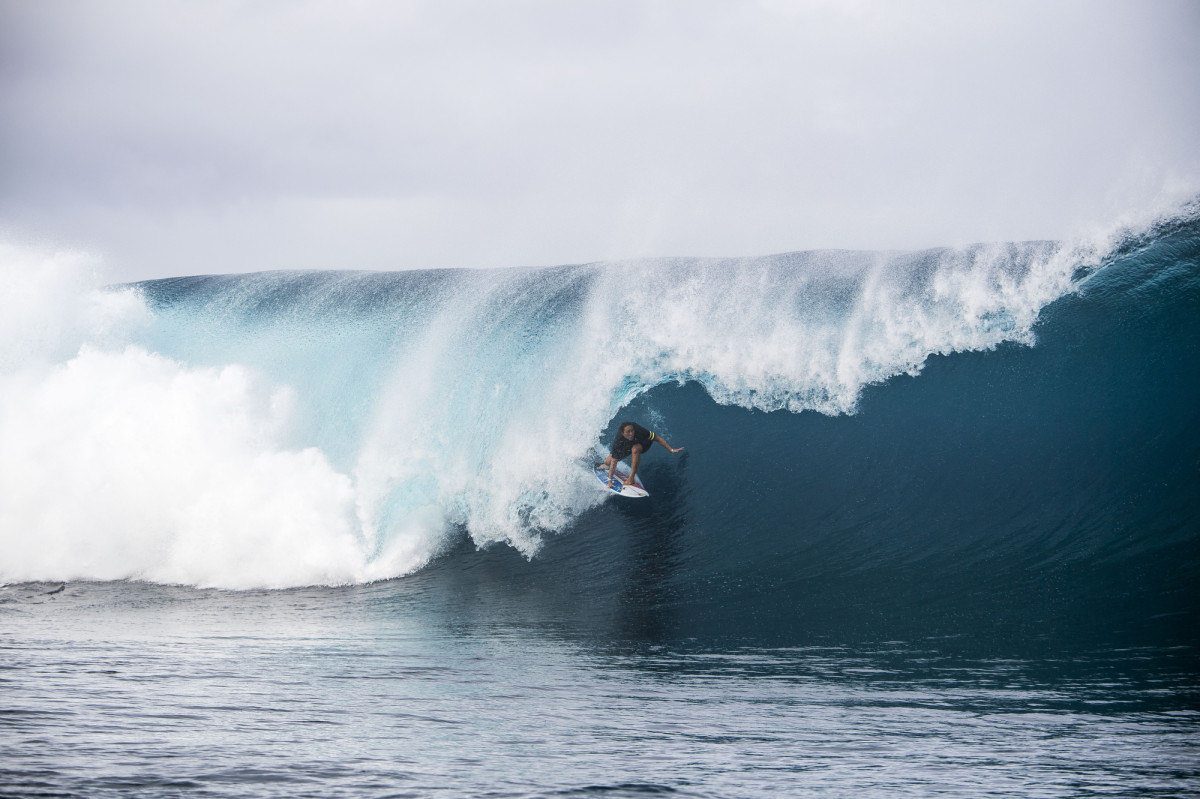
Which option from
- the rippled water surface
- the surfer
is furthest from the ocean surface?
the surfer

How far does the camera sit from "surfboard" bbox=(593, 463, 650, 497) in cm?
910

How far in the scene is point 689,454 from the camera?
9.75 m

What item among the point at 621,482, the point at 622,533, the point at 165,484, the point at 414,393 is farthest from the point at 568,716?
the point at 414,393

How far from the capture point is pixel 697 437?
32.6 ft

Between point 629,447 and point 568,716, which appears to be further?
point 629,447

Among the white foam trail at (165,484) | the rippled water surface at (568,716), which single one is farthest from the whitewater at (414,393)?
the rippled water surface at (568,716)

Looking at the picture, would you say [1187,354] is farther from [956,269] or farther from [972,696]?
[972,696]

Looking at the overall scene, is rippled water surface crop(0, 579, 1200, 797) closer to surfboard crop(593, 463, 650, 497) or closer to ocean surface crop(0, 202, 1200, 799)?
ocean surface crop(0, 202, 1200, 799)

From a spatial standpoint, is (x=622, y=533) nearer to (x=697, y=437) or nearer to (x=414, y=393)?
(x=697, y=437)

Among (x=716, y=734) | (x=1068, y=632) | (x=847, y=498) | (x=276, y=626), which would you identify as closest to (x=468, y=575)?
(x=276, y=626)

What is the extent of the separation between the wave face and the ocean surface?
48 mm

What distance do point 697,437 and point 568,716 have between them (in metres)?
6.12

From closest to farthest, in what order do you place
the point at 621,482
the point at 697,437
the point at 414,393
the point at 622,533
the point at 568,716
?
1. the point at 568,716
2. the point at 622,533
3. the point at 621,482
4. the point at 697,437
5. the point at 414,393

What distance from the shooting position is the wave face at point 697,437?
7.57m
